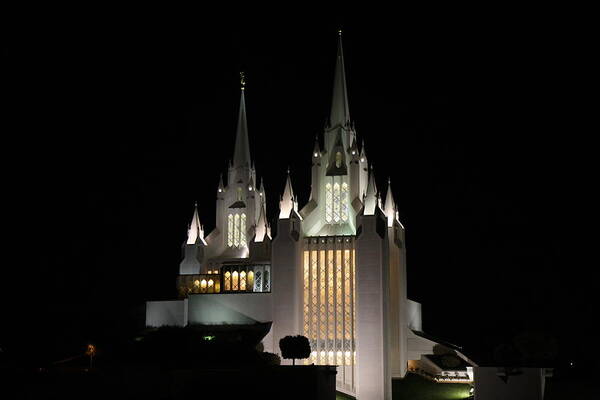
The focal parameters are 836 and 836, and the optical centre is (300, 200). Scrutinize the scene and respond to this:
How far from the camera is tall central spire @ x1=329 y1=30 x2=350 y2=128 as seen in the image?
6512cm

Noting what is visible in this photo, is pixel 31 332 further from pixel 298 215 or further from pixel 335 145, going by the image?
pixel 335 145

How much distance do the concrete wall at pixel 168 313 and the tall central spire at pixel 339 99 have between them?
59.5ft

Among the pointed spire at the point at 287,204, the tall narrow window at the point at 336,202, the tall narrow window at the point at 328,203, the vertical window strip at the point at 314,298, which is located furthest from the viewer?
the tall narrow window at the point at 328,203

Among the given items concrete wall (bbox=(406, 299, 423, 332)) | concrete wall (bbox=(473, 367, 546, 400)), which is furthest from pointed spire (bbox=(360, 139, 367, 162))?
concrete wall (bbox=(473, 367, 546, 400))

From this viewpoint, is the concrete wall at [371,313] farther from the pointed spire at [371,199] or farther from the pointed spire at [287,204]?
the pointed spire at [287,204]

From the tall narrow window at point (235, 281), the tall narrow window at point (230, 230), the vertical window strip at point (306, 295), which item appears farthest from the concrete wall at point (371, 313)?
the tall narrow window at point (230, 230)

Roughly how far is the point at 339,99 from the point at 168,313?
21242 millimetres

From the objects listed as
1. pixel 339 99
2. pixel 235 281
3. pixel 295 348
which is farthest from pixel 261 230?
pixel 295 348

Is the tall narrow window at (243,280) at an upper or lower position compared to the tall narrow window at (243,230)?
lower

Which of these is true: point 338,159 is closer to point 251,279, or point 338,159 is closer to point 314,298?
point 314,298

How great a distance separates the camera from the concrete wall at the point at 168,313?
63.4 metres

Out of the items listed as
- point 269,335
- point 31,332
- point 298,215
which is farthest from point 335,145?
point 31,332

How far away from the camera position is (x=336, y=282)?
58062 mm

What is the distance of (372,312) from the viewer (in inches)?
2184
